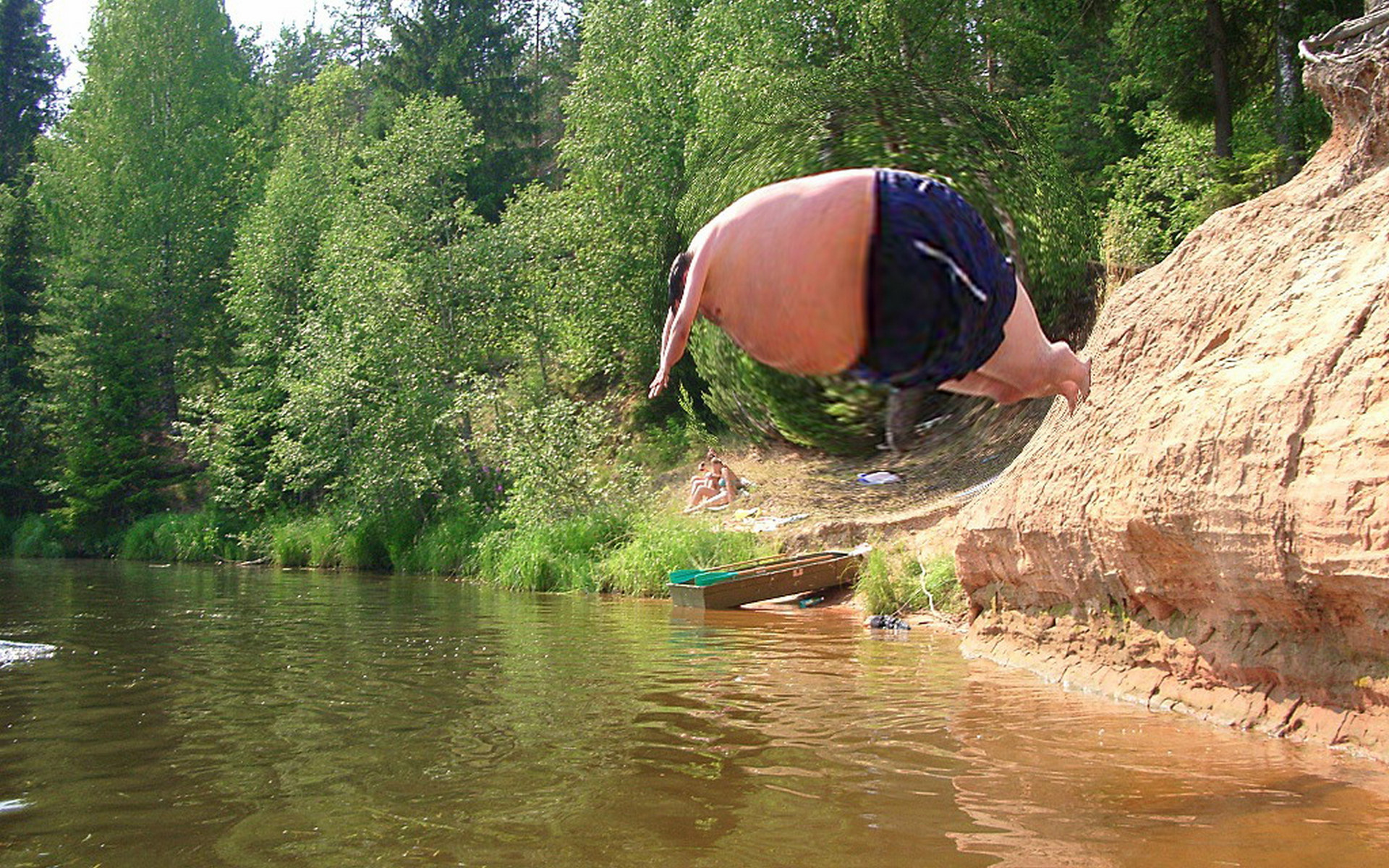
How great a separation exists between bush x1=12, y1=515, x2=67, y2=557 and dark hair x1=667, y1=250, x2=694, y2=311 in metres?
39.8

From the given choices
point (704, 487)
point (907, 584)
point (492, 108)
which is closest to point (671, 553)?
point (907, 584)

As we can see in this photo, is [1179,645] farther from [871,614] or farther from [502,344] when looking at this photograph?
[502,344]

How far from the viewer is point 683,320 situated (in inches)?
36.8

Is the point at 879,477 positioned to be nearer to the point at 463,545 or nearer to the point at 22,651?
the point at 22,651

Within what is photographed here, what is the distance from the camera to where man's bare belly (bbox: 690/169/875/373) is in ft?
2.58

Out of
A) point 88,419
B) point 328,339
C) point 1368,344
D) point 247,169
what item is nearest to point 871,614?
point 1368,344

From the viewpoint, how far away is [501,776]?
307 inches

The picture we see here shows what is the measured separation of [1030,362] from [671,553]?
69.8 feet

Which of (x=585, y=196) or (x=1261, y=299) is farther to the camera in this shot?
(x=1261, y=299)

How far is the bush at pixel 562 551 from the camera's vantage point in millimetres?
23562

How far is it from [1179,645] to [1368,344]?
2.95 metres

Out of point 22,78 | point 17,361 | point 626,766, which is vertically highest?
point 22,78

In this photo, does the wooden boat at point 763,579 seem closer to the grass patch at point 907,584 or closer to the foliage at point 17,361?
the grass patch at point 907,584

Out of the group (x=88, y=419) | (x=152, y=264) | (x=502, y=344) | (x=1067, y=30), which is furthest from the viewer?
(x=152, y=264)
